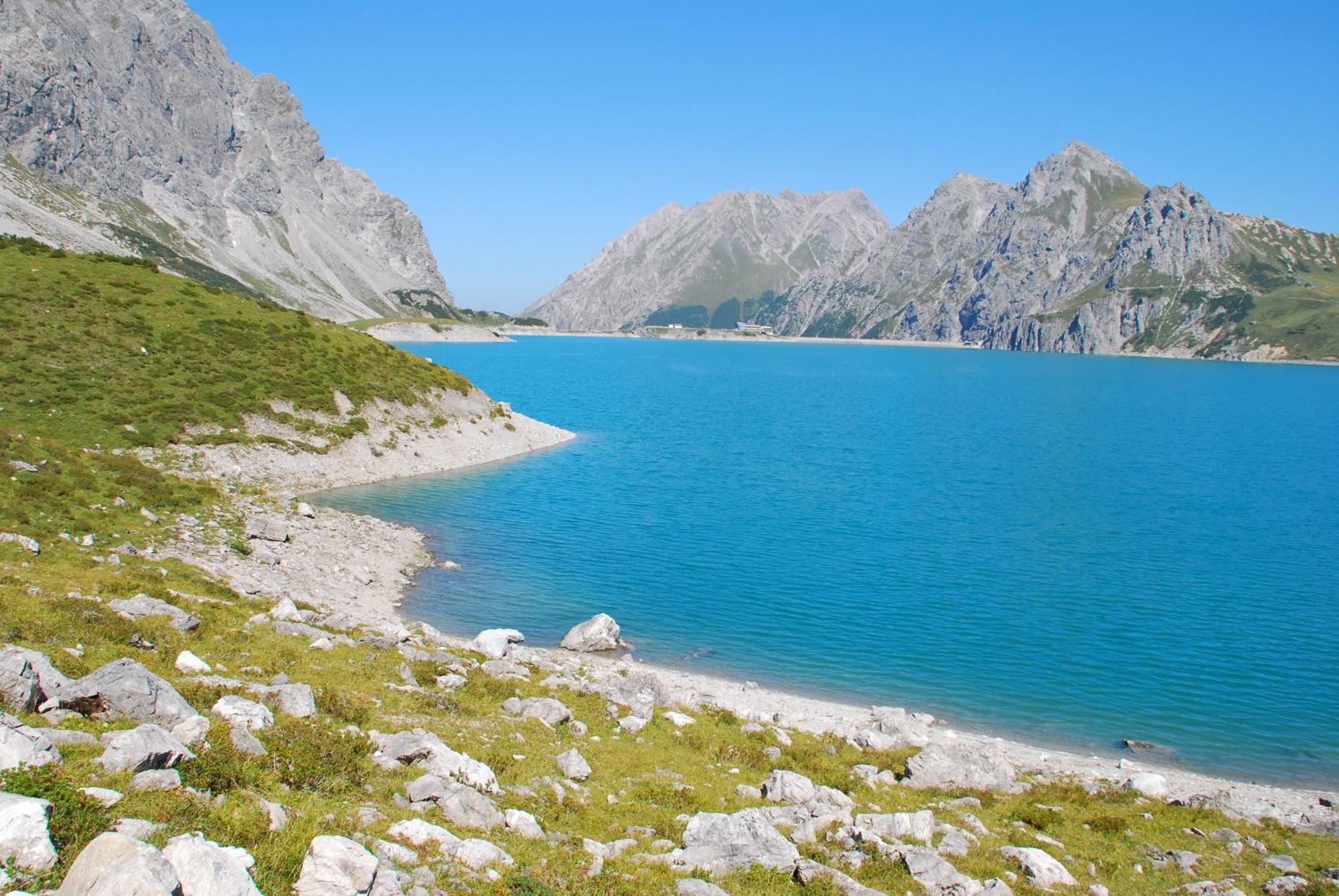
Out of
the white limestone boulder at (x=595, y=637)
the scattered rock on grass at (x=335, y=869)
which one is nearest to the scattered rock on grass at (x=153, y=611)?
the scattered rock on grass at (x=335, y=869)

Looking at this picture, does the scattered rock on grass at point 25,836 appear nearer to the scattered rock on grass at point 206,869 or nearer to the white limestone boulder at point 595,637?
the scattered rock on grass at point 206,869

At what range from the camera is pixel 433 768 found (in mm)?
16234

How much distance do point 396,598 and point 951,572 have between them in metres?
30.4

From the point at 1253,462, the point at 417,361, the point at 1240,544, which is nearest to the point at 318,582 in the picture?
the point at 417,361

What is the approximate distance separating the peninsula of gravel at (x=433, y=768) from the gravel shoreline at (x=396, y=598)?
0.70ft

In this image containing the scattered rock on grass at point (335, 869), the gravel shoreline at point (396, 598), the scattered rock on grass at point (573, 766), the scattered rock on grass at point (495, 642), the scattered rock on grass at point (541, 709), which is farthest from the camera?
the scattered rock on grass at point (495, 642)

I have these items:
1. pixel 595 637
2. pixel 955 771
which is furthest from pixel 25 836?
pixel 595 637

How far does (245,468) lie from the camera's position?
54375 millimetres

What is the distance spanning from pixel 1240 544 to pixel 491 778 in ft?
191

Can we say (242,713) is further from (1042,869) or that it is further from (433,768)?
(1042,869)

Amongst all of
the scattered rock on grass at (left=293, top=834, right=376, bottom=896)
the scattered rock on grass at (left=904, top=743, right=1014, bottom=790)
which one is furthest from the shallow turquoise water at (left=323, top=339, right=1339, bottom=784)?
the scattered rock on grass at (left=293, top=834, right=376, bottom=896)

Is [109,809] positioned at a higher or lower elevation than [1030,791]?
higher

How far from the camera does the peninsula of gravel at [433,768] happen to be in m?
11.5

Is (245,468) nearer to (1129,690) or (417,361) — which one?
(417,361)
